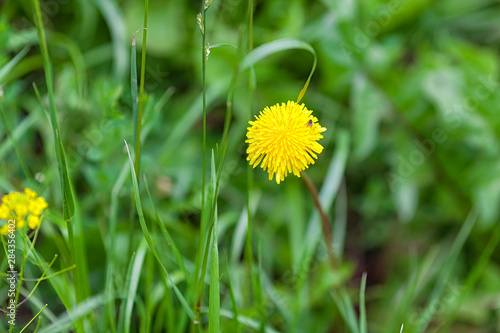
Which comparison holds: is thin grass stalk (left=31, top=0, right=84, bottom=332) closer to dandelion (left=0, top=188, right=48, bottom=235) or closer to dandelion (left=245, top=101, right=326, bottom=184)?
dandelion (left=0, top=188, right=48, bottom=235)

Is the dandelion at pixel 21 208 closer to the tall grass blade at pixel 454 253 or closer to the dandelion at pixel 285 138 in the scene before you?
the dandelion at pixel 285 138

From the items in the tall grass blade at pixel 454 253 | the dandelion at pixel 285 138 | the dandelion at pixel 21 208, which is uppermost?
the tall grass blade at pixel 454 253

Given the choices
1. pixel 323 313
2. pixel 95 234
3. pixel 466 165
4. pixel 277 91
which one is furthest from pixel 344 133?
pixel 95 234

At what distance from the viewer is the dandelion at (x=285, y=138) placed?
0.59 metres

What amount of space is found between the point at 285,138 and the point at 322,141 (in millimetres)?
872

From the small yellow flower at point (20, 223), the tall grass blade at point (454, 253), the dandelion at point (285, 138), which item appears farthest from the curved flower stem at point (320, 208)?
the small yellow flower at point (20, 223)

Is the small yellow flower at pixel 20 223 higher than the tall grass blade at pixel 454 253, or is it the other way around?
the tall grass blade at pixel 454 253

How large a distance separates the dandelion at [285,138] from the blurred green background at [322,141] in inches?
21.3

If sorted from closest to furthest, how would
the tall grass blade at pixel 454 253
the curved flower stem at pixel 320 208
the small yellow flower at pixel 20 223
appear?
the small yellow flower at pixel 20 223 → the curved flower stem at pixel 320 208 → the tall grass blade at pixel 454 253

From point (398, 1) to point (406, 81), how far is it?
23 centimetres

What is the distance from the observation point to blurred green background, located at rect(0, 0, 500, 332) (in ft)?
3.92

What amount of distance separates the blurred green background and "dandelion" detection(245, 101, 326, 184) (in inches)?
21.3

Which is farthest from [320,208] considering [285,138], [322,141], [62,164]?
[322,141]

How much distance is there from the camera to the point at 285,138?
0.60m
